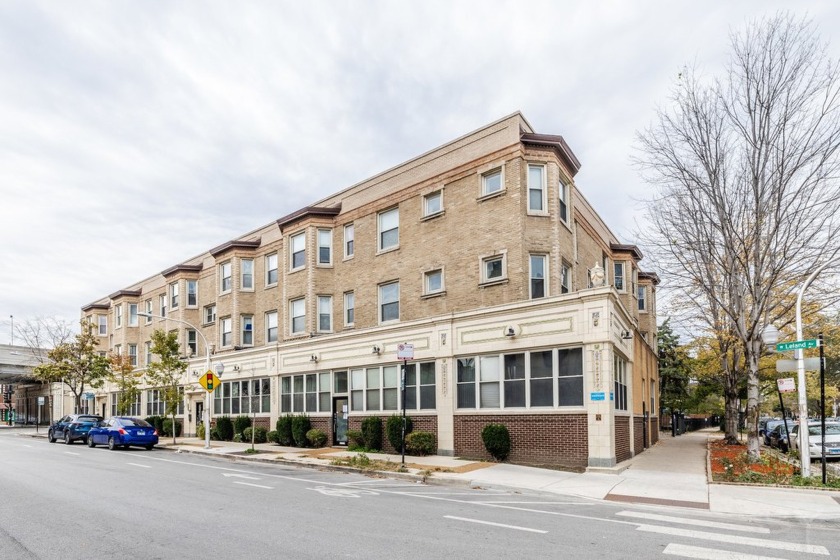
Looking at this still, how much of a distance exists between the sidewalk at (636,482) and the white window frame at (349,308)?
608cm

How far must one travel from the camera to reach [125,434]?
28406mm

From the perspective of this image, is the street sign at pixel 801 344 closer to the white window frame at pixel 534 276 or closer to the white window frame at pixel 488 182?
the white window frame at pixel 534 276

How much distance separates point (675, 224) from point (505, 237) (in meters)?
5.33

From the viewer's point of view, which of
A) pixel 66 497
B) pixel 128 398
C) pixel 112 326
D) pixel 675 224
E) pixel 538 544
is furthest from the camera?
pixel 112 326

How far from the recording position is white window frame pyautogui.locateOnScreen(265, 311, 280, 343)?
32.0 metres

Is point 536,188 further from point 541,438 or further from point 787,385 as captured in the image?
point 787,385

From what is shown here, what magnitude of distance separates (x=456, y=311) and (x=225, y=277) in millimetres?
17663

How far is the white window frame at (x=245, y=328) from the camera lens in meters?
33.8

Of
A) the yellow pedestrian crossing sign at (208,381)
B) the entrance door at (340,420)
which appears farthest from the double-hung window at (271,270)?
the entrance door at (340,420)

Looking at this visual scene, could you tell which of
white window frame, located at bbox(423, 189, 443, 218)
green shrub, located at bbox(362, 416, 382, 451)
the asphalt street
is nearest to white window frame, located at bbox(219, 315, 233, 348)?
green shrub, located at bbox(362, 416, 382, 451)

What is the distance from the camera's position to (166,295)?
42062 mm

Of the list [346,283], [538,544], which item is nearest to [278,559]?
[538,544]

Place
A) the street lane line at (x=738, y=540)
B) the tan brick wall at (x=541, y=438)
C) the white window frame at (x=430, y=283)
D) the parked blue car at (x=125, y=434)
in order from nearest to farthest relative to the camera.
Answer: the street lane line at (x=738, y=540)
the tan brick wall at (x=541, y=438)
the white window frame at (x=430, y=283)
the parked blue car at (x=125, y=434)

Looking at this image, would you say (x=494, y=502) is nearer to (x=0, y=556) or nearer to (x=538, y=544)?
(x=538, y=544)
